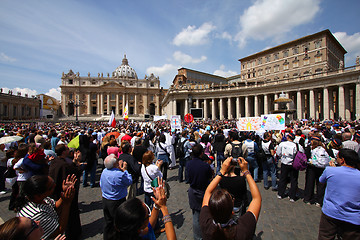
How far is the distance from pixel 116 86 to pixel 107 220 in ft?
277

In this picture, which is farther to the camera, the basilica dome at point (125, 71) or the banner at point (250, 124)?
the basilica dome at point (125, 71)

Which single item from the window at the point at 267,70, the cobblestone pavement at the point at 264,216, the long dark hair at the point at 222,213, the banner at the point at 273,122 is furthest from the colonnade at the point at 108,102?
the long dark hair at the point at 222,213

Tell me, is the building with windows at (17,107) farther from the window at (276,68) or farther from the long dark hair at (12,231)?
the window at (276,68)

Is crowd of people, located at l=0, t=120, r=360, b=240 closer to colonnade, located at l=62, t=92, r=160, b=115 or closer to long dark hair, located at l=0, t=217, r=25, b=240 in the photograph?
long dark hair, located at l=0, t=217, r=25, b=240

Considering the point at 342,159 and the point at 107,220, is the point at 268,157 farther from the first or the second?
the point at 107,220

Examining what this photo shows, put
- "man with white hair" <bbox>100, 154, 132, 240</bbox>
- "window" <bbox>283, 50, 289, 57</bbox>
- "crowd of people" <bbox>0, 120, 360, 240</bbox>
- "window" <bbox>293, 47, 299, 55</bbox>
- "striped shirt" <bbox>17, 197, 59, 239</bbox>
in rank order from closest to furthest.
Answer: "crowd of people" <bbox>0, 120, 360, 240</bbox>
"striped shirt" <bbox>17, 197, 59, 239</bbox>
"man with white hair" <bbox>100, 154, 132, 240</bbox>
"window" <bbox>293, 47, 299, 55</bbox>
"window" <bbox>283, 50, 289, 57</bbox>

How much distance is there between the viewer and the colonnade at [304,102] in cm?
A: 2896

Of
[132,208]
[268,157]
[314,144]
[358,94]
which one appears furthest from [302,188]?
[358,94]

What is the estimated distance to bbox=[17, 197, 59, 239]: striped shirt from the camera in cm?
224

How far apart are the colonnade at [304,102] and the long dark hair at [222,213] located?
75.7 ft

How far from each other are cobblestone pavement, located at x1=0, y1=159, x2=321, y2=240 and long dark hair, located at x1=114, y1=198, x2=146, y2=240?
2856 mm

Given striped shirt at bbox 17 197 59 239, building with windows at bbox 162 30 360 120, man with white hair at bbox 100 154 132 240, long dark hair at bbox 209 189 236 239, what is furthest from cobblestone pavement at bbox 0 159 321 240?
building with windows at bbox 162 30 360 120

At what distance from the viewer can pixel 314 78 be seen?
31.2 meters

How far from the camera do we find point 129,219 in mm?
1523
